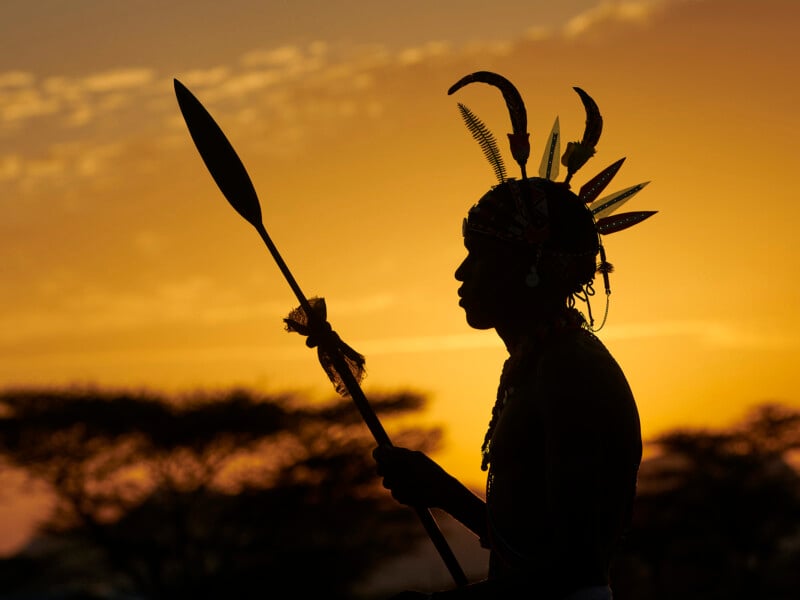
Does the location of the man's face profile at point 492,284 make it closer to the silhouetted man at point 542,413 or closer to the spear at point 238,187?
the silhouetted man at point 542,413

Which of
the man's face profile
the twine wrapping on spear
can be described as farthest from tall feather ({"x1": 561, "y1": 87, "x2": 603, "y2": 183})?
the twine wrapping on spear

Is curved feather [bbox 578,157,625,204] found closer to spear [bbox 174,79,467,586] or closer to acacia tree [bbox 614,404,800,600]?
spear [bbox 174,79,467,586]

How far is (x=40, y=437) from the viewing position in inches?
1273

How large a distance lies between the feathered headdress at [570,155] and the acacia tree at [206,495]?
2739 cm

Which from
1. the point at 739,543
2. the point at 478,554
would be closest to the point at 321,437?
the point at 739,543

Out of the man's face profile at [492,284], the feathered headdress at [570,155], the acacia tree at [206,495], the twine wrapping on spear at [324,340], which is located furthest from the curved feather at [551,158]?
the acacia tree at [206,495]

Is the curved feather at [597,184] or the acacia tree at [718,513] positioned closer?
the curved feather at [597,184]

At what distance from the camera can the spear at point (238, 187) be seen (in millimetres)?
5699

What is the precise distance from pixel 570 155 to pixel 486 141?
0.33 meters

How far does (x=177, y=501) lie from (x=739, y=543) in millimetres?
16936

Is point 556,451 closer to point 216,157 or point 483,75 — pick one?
point 483,75

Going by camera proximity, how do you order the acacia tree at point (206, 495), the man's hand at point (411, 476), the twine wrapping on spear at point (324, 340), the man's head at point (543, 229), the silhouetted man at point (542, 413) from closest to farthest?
the silhouetted man at point (542, 413) < the man's head at point (543, 229) < the man's hand at point (411, 476) < the twine wrapping on spear at point (324, 340) < the acacia tree at point (206, 495)

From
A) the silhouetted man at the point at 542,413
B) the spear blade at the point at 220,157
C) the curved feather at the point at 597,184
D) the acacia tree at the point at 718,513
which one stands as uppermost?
the acacia tree at the point at 718,513

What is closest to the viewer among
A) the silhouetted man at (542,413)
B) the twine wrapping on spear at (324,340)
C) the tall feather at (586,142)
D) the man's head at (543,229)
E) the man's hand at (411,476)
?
the silhouetted man at (542,413)
